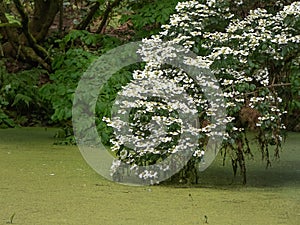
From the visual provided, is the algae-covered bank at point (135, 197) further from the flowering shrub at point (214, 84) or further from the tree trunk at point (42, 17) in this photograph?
the tree trunk at point (42, 17)

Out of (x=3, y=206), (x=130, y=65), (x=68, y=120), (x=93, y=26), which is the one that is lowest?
(x=3, y=206)

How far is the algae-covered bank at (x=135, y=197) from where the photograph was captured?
266 centimetres

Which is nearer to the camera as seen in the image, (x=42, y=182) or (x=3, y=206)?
(x=3, y=206)

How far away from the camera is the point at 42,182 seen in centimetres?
342

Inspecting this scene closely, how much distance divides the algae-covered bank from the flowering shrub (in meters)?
0.19

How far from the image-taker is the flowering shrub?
11.1ft

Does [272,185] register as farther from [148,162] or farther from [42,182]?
[42,182]

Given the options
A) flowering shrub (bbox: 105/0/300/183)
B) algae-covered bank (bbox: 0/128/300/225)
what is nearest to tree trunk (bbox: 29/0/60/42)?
algae-covered bank (bbox: 0/128/300/225)

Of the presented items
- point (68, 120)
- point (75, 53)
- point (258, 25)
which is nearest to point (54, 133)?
point (68, 120)

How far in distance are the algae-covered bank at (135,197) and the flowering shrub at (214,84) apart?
19 cm

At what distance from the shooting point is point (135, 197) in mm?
3072

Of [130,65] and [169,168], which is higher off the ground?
[130,65]

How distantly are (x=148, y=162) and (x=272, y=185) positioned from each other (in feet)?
2.11

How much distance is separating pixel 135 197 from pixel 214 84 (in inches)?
28.7
